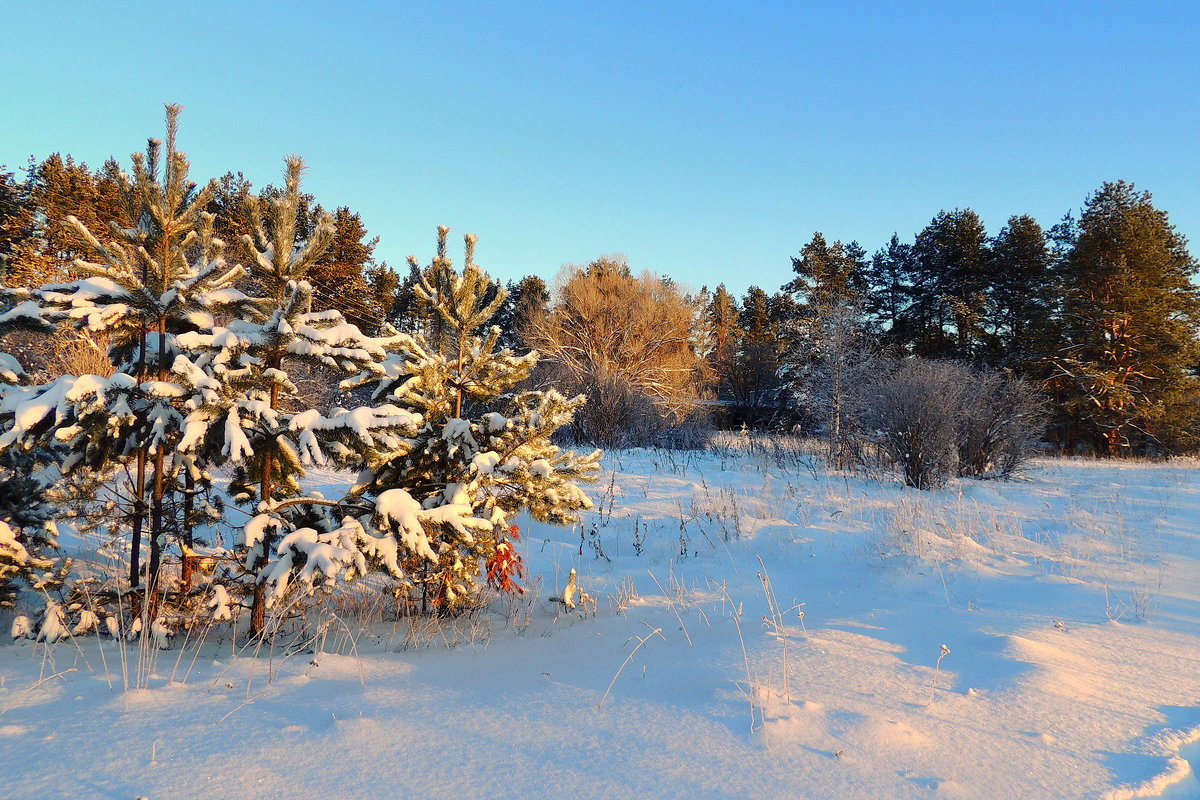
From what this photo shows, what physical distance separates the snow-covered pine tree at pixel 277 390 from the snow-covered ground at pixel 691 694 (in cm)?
67

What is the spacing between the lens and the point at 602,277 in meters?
26.1

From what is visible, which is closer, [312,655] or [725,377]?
[312,655]

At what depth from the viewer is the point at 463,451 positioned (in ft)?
13.1

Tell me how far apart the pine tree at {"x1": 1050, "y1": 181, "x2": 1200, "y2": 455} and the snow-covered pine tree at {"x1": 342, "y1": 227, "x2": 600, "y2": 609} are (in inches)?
984

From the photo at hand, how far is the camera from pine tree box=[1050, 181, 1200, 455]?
2212cm

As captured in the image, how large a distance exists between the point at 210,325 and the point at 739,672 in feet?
11.4

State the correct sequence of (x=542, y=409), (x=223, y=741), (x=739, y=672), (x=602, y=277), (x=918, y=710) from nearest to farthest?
(x=223, y=741) → (x=918, y=710) → (x=739, y=672) → (x=542, y=409) → (x=602, y=277)

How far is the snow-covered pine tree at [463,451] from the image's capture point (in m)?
3.74

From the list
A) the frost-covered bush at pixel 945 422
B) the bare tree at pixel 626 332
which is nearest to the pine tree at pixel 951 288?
the bare tree at pixel 626 332

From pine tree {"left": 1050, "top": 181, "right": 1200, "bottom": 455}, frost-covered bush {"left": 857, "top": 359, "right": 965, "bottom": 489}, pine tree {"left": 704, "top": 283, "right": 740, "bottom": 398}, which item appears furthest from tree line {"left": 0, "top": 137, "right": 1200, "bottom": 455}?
frost-covered bush {"left": 857, "top": 359, "right": 965, "bottom": 489}

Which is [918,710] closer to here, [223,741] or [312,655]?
[223,741]

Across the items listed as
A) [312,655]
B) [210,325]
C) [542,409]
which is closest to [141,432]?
[210,325]

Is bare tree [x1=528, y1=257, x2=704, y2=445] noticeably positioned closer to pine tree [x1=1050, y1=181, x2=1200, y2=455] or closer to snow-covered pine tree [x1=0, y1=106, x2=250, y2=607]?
pine tree [x1=1050, y1=181, x2=1200, y2=455]

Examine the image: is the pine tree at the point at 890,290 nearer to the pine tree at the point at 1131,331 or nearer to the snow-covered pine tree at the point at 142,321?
the pine tree at the point at 1131,331
